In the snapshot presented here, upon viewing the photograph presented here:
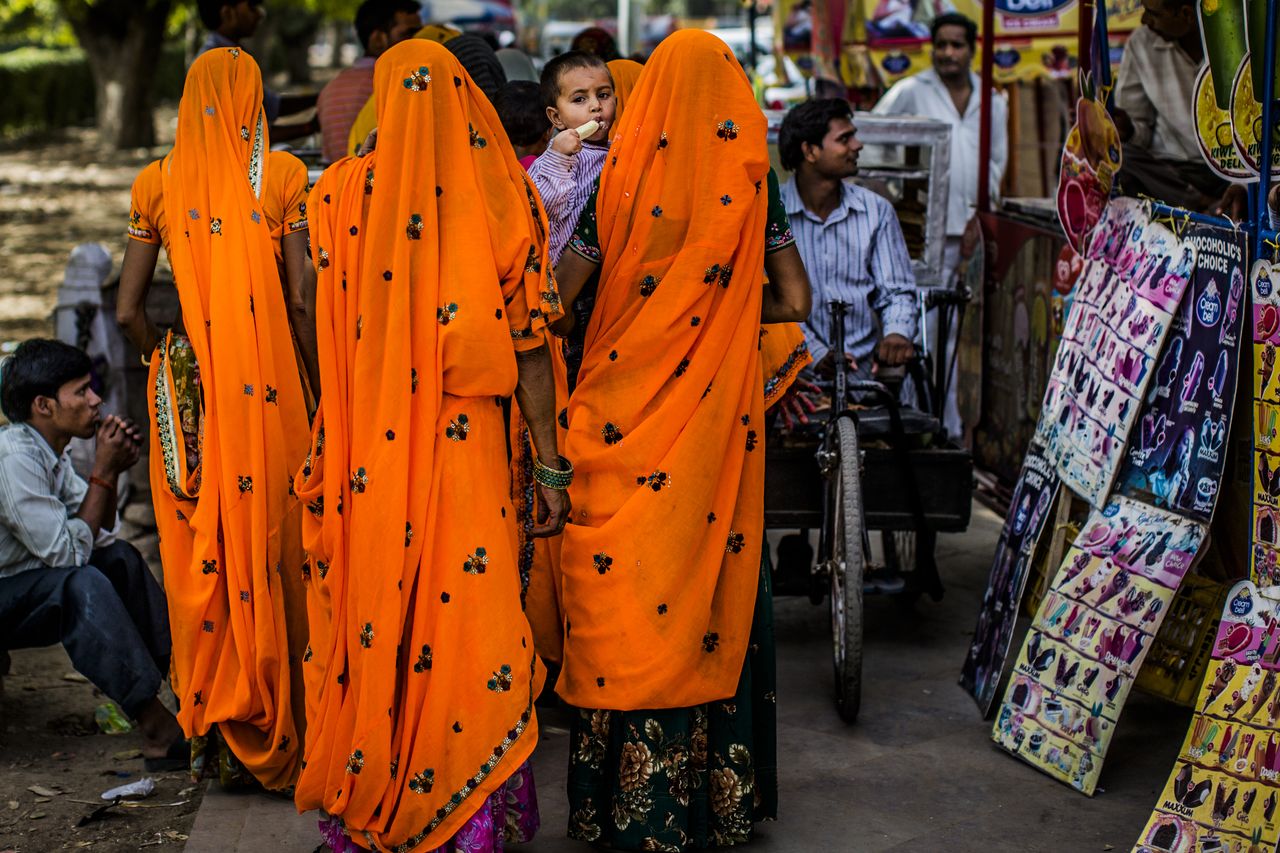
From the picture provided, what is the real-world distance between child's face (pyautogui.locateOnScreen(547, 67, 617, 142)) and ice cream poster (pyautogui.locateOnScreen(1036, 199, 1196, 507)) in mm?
1612

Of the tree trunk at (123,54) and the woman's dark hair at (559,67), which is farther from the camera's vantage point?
the tree trunk at (123,54)

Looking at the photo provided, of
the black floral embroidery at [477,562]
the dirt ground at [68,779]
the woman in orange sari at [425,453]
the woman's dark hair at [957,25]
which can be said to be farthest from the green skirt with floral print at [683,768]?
the woman's dark hair at [957,25]

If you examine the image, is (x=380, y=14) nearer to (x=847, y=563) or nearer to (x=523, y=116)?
(x=523, y=116)

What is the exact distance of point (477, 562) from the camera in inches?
129

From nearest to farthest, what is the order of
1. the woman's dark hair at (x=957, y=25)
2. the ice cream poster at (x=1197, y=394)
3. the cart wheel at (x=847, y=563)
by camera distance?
the ice cream poster at (x=1197, y=394) < the cart wheel at (x=847, y=563) < the woman's dark hair at (x=957, y=25)

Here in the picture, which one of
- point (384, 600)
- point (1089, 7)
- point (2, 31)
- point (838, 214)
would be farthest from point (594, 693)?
point (2, 31)

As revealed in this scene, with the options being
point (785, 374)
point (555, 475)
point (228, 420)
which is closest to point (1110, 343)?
point (785, 374)

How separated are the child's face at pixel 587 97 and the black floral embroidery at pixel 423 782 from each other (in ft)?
5.82

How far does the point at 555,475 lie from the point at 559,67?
135 cm

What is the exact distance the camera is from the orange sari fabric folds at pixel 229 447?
4.05m

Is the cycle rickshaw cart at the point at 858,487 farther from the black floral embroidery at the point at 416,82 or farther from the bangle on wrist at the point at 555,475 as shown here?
the black floral embroidery at the point at 416,82

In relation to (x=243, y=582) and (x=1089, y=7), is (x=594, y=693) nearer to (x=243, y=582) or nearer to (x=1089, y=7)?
(x=243, y=582)

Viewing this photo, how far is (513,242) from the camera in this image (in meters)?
3.29

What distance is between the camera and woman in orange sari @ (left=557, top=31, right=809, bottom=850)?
3.52 meters
